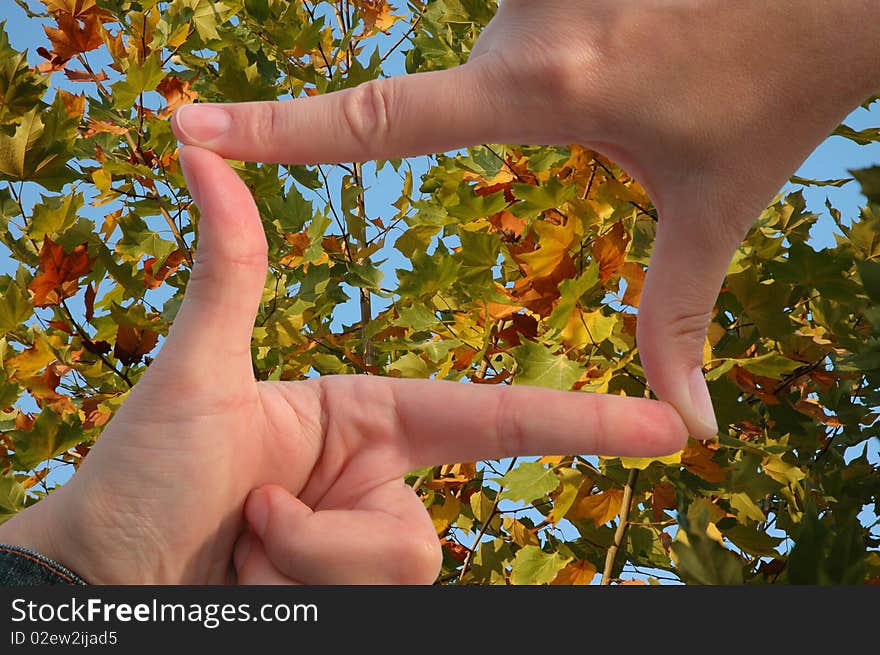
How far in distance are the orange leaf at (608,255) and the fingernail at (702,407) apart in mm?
252

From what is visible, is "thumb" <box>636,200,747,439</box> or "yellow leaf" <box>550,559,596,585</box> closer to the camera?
"thumb" <box>636,200,747,439</box>

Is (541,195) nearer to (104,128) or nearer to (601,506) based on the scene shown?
(601,506)

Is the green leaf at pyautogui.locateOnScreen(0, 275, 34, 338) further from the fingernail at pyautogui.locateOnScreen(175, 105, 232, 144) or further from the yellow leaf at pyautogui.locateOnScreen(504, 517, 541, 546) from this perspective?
the yellow leaf at pyautogui.locateOnScreen(504, 517, 541, 546)

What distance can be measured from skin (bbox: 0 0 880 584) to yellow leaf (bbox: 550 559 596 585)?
45 cm

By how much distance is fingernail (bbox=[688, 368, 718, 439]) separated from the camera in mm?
822

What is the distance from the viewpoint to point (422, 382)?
82cm

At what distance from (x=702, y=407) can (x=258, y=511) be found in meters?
0.41

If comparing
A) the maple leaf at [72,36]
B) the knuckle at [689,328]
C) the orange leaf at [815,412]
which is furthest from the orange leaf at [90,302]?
the orange leaf at [815,412]

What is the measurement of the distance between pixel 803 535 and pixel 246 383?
17.9 inches

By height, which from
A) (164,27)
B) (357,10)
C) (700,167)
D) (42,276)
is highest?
(357,10)

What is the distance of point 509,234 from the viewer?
4.60ft

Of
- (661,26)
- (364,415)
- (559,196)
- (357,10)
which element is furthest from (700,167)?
(357,10)

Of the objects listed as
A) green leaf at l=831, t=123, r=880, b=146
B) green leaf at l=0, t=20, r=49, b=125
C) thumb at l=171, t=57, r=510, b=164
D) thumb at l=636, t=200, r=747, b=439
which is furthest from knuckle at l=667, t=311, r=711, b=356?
green leaf at l=0, t=20, r=49, b=125

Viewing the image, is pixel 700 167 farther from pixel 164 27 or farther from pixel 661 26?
pixel 164 27
